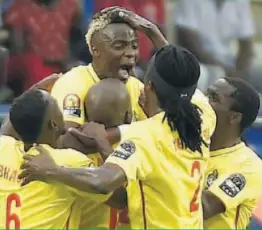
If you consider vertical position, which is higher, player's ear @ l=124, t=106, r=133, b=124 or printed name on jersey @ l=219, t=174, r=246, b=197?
player's ear @ l=124, t=106, r=133, b=124

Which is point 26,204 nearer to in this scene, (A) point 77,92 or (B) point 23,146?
(B) point 23,146

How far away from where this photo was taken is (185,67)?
5.33 m

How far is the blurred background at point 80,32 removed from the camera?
30.3ft

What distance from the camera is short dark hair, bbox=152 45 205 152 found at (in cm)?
533

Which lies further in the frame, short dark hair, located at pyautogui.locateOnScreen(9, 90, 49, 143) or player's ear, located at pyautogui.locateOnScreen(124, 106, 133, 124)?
player's ear, located at pyautogui.locateOnScreen(124, 106, 133, 124)

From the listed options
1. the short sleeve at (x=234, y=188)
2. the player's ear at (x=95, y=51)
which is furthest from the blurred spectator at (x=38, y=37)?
the short sleeve at (x=234, y=188)

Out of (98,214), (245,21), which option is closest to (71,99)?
(98,214)

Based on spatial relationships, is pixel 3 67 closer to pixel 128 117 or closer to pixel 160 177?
pixel 128 117

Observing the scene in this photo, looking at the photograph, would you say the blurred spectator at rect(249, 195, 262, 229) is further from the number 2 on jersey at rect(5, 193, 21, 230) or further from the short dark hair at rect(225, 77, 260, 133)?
the number 2 on jersey at rect(5, 193, 21, 230)

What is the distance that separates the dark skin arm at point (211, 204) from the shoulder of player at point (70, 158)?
1.90 ft

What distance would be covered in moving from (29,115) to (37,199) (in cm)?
36

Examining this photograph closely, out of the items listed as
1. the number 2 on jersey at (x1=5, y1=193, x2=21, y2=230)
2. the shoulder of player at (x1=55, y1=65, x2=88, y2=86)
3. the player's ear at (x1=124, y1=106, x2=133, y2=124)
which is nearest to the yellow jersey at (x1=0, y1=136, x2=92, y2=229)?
the number 2 on jersey at (x1=5, y1=193, x2=21, y2=230)

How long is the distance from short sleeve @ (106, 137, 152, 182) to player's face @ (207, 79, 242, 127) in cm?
87

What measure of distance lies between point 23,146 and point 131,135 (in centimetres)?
60
